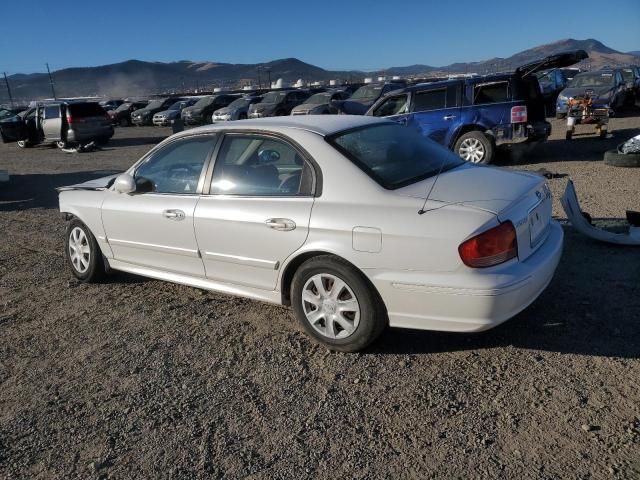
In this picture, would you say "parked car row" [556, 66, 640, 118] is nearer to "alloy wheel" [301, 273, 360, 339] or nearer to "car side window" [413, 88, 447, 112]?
"car side window" [413, 88, 447, 112]

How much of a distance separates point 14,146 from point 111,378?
23.0 m

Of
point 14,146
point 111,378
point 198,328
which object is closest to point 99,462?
point 111,378

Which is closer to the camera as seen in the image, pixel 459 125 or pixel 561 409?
pixel 561 409

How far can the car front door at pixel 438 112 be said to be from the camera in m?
10.3

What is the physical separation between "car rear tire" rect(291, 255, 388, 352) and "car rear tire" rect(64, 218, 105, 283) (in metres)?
2.40

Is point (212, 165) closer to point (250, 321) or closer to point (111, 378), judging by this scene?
point (250, 321)

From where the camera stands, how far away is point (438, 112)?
1041 centimetres

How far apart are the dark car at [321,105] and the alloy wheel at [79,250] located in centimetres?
→ 1506

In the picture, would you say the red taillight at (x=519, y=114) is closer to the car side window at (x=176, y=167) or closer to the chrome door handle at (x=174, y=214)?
the car side window at (x=176, y=167)

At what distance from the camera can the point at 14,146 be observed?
902 inches

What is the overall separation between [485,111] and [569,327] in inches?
279

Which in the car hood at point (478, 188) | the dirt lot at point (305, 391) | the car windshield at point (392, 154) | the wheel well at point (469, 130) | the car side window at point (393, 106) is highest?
the car side window at point (393, 106)

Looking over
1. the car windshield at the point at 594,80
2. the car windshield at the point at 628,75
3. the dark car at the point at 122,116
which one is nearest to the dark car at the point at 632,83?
the car windshield at the point at 628,75

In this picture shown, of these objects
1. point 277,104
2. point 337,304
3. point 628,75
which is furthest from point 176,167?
point 628,75
